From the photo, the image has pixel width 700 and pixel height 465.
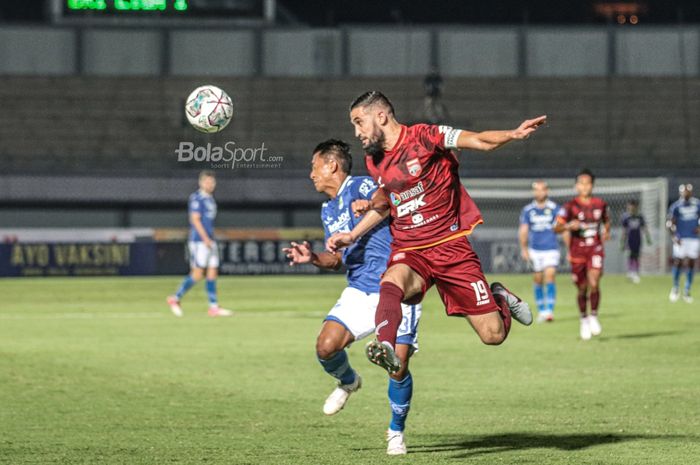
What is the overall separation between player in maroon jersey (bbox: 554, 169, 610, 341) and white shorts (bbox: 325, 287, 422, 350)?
8.15 metres

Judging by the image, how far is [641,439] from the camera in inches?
311

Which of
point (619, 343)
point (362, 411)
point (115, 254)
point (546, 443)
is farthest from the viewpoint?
point (115, 254)

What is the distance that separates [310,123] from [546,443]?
3497 cm

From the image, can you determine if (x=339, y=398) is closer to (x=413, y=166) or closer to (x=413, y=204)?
(x=413, y=204)

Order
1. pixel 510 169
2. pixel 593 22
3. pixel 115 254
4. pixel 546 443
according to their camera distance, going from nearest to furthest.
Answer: pixel 546 443 → pixel 115 254 → pixel 510 169 → pixel 593 22

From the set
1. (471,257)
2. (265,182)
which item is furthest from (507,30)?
(471,257)

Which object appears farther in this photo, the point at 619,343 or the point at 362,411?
the point at 619,343

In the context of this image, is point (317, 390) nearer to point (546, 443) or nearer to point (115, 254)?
point (546, 443)

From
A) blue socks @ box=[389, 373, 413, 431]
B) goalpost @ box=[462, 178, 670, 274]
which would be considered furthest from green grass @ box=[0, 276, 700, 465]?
goalpost @ box=[462, 178, 670, 274]

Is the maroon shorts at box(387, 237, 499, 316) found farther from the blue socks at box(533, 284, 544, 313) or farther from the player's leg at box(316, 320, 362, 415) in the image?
the blue socks at box(533, 284, 544, 313)

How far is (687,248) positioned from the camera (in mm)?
24344

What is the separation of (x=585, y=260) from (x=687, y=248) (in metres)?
9.42

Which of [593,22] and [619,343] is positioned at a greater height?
[593,22]

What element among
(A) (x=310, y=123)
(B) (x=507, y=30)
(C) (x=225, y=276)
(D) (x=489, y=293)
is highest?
(B) (x=507, y=30)
